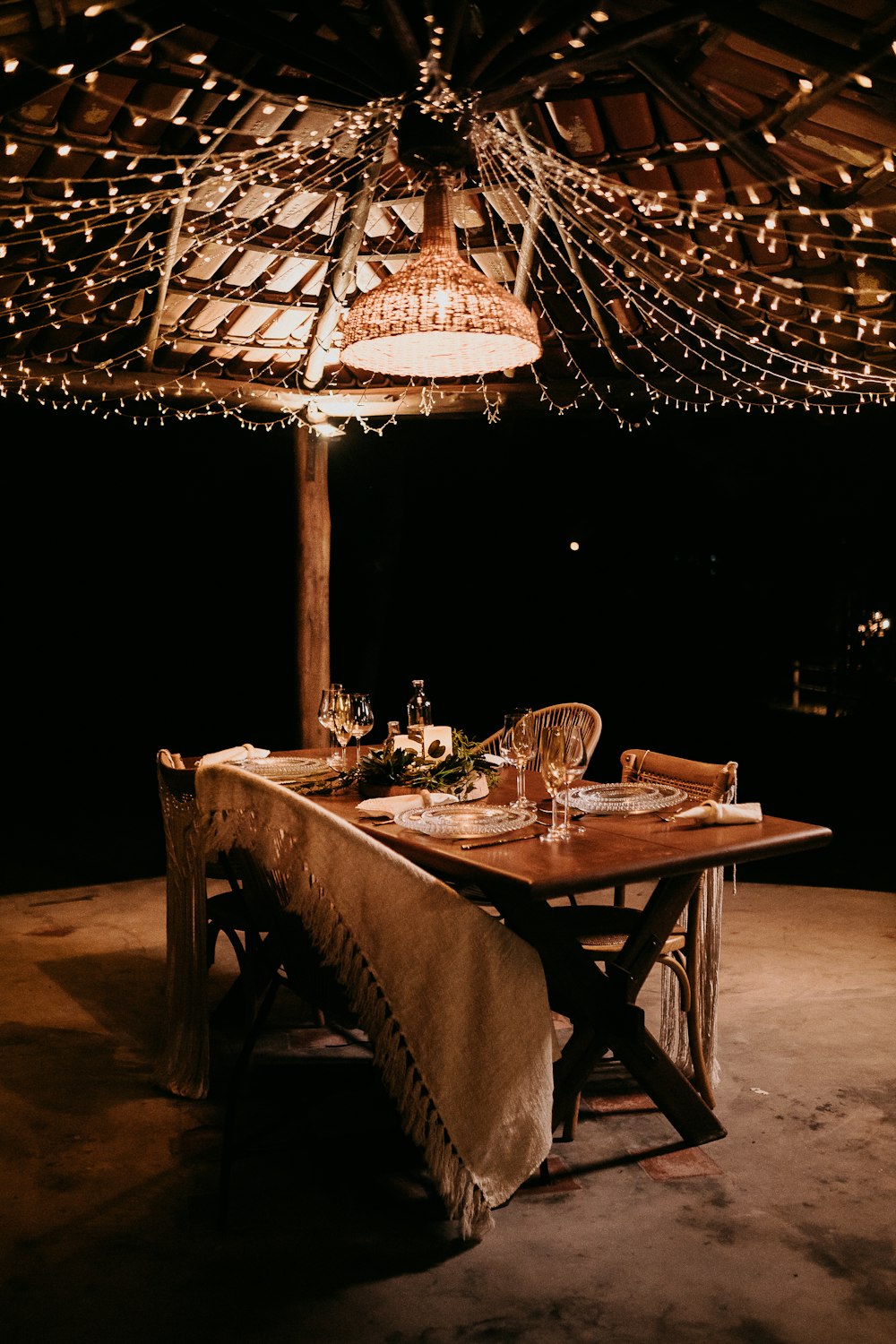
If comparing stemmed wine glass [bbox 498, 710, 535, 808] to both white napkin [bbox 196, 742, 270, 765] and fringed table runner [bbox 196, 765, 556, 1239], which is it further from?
white napkin [bbox 196, 742, 270, 765]

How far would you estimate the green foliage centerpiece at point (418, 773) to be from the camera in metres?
3.09

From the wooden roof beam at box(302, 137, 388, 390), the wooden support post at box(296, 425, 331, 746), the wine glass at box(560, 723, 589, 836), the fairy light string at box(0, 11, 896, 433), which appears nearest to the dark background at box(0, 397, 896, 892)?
the wooden support post at box(296, 425, 331, 746)

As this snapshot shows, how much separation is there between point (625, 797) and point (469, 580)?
10.3m

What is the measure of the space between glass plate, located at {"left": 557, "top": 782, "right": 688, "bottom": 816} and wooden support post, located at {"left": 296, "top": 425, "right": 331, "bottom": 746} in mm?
2950

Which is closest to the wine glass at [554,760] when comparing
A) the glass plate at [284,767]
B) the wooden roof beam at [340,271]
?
the glass plate at [284,767]

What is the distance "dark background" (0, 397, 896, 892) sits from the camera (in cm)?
1117

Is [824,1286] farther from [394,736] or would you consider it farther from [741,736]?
[741,736]

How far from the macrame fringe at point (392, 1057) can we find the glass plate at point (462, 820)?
1.09 feet

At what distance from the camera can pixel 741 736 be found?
1142 centimetres

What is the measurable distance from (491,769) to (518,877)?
980mm

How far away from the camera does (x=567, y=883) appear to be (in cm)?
227

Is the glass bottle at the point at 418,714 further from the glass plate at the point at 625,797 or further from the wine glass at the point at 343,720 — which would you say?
the glass plate at the point at 625,797

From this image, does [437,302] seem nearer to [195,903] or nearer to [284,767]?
[284,767]

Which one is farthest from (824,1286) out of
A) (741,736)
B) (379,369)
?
(741,736)
